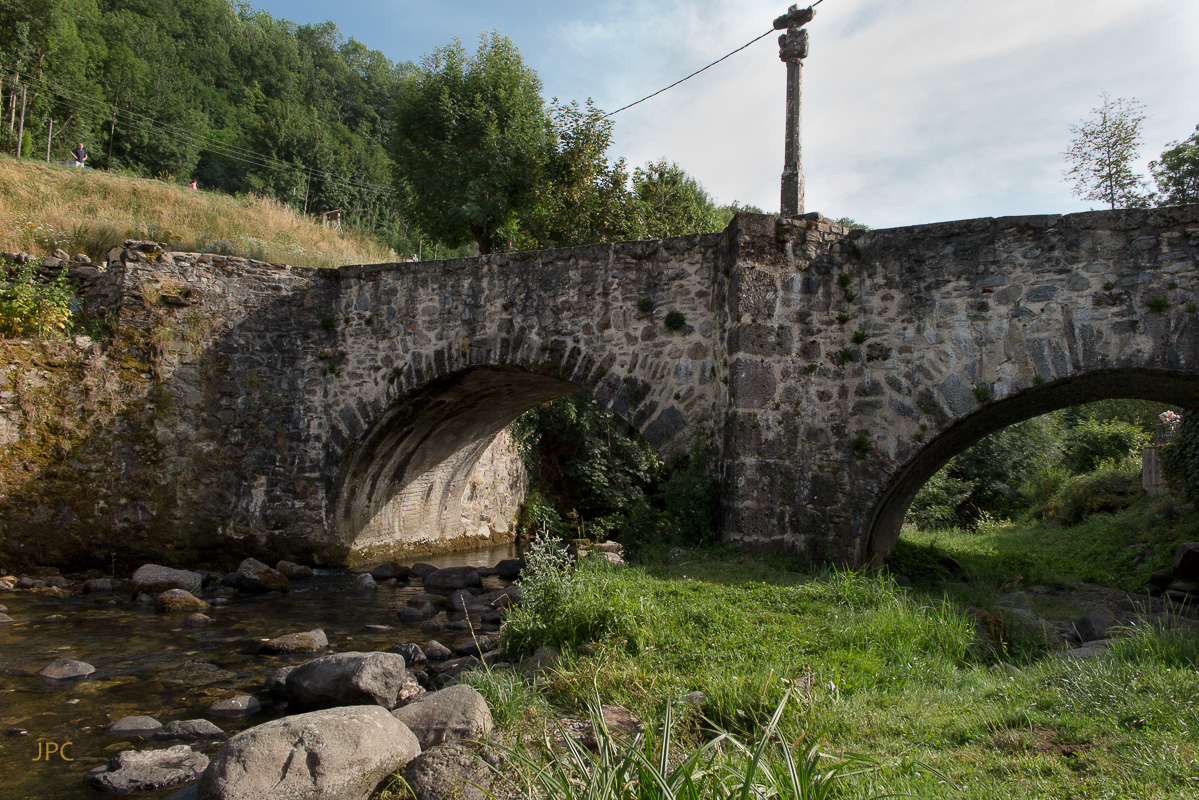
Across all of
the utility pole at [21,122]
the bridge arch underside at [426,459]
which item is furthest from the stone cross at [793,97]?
the utility pole at [21,122]

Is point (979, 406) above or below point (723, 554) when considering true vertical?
above

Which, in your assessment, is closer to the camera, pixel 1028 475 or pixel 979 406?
pixel 979 406

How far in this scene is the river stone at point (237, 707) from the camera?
486cm

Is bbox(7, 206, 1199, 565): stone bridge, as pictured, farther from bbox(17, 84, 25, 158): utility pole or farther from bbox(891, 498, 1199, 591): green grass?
bbox(17, 84, 25, 158): utility pole

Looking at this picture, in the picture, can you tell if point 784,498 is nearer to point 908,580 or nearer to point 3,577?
point 908,580

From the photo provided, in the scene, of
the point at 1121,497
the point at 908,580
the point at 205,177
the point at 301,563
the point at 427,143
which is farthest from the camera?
the point at 205,177

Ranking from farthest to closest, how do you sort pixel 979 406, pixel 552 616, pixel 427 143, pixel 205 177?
1. pixel 205 177
2. pixel 427 143
3. pixel 979 406
4. pixel 552 616

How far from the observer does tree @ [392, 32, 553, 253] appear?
58.3 ft

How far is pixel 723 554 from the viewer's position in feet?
22.7

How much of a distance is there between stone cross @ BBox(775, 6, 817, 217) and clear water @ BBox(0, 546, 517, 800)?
6.55m

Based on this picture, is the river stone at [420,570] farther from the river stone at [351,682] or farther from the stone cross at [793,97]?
the stone cross at [793,97]

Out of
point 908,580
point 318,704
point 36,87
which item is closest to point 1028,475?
point 908,580

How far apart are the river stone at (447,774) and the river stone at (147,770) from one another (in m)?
1.35

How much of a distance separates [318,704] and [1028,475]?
1910cm
